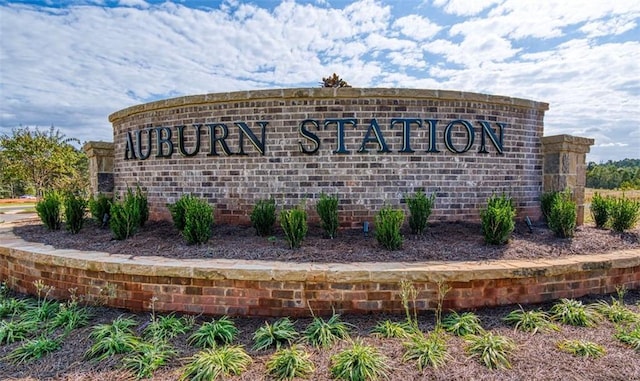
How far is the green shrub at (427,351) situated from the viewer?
288cm

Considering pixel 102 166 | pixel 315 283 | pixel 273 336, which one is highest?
pixel 102 166

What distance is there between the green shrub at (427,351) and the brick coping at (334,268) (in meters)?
0.67

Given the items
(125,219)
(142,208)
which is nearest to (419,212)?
(125,219)

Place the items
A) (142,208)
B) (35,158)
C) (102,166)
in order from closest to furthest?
(142,208) → (102,166) → (35,158)

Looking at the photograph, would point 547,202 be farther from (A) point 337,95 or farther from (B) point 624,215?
(A) point 337,95

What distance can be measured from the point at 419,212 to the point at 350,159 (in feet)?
4.22

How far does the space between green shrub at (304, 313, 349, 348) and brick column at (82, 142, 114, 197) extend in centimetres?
589

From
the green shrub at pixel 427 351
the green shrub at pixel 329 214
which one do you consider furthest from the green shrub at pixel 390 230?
the green shrub at pixel 427 351

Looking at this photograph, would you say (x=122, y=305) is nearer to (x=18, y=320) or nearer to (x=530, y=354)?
(x=18, y=320)

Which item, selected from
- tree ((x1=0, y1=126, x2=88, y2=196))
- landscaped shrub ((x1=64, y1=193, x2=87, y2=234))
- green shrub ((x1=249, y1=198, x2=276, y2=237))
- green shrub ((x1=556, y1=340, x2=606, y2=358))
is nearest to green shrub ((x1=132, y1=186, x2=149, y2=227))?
landscaped shrub ((x1=64, y1=193, x2=87, y2=234))

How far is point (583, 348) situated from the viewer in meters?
3.06

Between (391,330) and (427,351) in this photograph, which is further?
(391,330)

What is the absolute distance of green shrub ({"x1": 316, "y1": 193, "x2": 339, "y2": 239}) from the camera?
5.17m

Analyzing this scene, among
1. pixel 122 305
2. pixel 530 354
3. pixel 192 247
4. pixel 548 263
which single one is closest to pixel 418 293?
pixel 530 354
